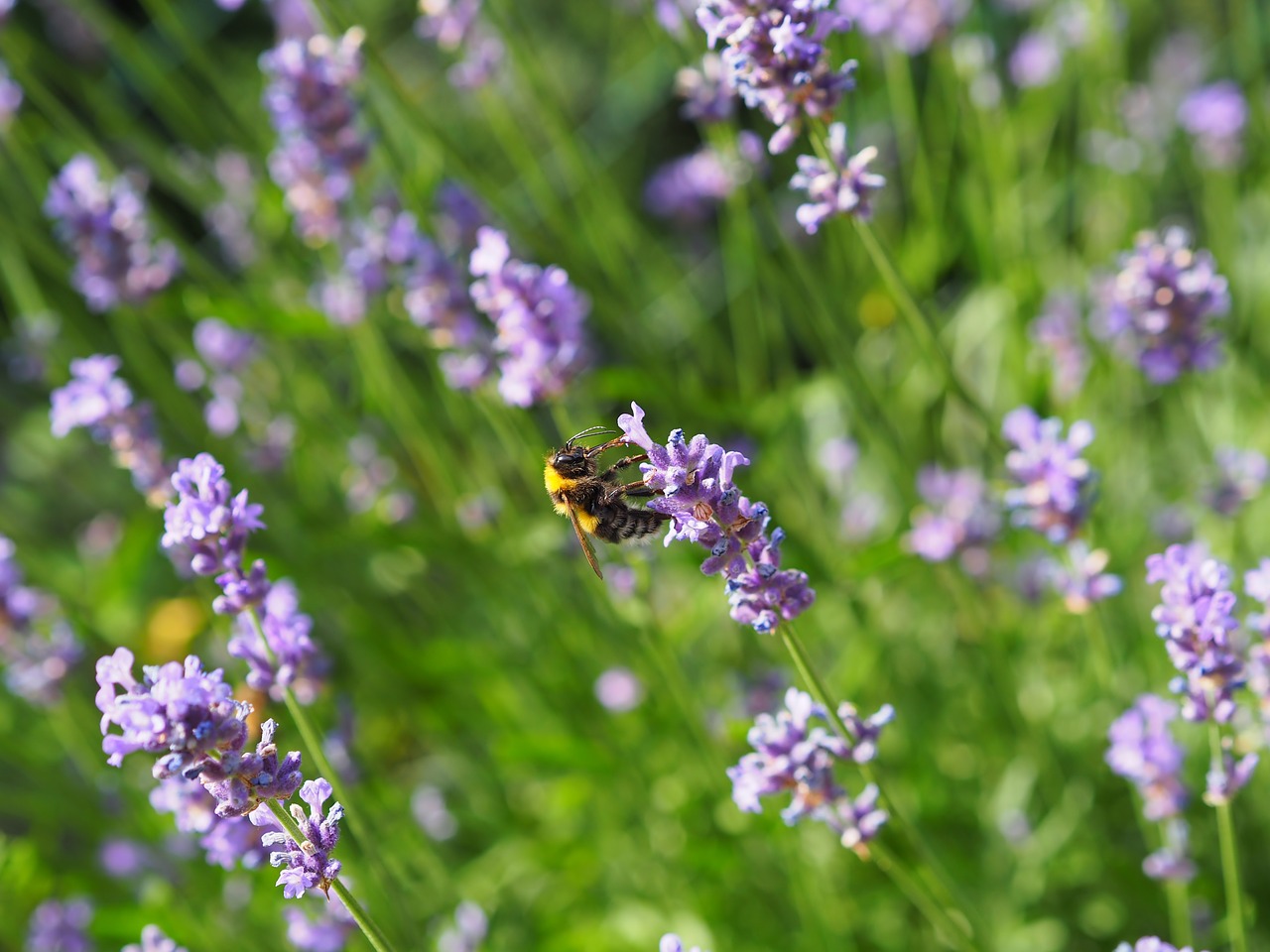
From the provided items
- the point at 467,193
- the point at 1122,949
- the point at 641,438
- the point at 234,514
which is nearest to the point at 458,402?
the point at 467,193

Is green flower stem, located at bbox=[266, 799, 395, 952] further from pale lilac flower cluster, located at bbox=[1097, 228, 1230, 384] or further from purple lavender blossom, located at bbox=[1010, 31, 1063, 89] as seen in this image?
purple lavender blossom, located at bbox=[1010, 31, 1063, 89]

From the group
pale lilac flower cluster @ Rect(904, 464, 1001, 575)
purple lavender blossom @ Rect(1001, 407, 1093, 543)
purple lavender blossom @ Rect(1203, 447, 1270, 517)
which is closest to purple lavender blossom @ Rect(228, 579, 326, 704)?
purple lavender blossom @ Rect(1001, 407, 1093, 543)

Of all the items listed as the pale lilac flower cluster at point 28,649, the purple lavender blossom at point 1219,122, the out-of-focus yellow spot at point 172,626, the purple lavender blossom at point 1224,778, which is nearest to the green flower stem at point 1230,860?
the purple lavender blossom at point 1224,778

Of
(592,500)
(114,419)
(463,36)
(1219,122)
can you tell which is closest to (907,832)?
(592,500)

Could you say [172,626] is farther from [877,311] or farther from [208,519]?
[208,519]

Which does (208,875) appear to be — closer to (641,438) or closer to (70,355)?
(70,355)

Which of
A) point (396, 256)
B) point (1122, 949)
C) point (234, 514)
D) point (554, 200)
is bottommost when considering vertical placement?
point (1122, 949)
